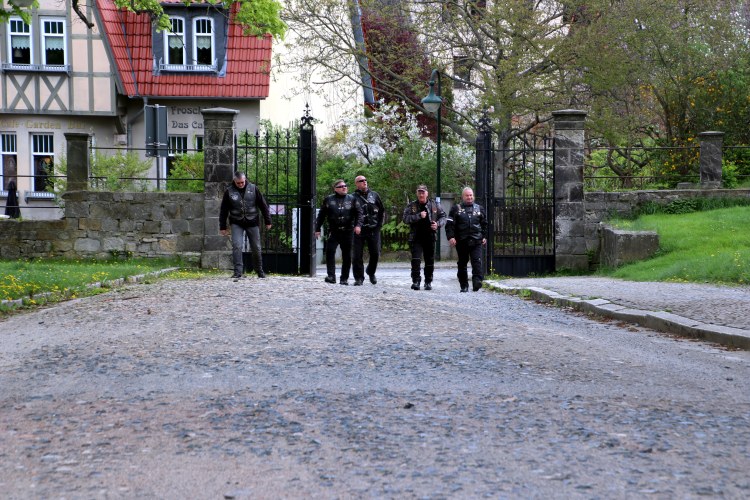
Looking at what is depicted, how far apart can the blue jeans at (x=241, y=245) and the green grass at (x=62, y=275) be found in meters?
1.54

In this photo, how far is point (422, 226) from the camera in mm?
16234

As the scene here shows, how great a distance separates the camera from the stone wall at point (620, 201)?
64.4ft

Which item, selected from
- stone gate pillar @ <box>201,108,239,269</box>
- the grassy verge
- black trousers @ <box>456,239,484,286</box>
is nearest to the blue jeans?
the grassy verge

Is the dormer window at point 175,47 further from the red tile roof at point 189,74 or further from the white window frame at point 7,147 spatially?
the white window frame at point 7,147

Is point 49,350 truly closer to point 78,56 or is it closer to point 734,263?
point 734,263

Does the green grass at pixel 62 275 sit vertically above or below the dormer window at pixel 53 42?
below

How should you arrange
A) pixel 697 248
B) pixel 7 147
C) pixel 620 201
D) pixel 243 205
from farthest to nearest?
pixel 7 147, pixel 620 201, pixel 697 248, pixel 243 205

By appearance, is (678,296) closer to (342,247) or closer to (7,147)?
(342,247)

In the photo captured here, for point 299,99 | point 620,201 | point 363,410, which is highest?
point 299,99

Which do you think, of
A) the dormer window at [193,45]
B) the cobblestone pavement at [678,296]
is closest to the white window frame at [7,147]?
the dormer window at [193,45]

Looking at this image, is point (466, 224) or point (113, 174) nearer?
point (466, 224)

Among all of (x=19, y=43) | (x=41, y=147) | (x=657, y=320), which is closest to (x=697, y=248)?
(x=657, y=320)

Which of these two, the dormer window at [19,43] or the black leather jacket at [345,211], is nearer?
the black leather jacket at [345,211]

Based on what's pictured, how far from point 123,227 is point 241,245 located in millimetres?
3730
